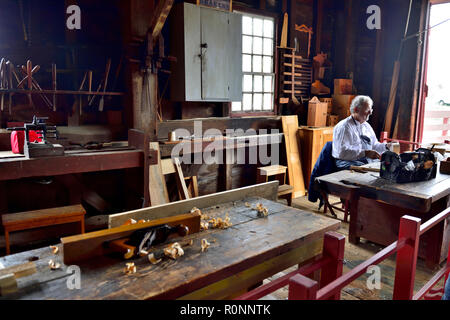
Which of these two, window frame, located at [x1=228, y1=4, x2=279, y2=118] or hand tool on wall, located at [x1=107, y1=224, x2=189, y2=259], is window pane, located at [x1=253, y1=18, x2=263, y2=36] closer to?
window frame, located at [x1=228, y1=4, x2=279, y2=118]

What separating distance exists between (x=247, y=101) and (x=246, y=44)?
92 cm

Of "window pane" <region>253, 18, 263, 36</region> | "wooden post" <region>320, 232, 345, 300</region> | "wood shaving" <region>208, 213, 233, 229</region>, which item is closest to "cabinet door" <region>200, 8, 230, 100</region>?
"window pane" <region>253, 18, 263, 36</region>

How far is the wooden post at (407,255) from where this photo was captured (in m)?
1.78

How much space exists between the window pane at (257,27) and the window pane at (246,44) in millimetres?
169

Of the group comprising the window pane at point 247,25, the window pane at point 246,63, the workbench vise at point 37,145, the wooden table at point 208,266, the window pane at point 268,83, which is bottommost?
the wooden table at point 208,266

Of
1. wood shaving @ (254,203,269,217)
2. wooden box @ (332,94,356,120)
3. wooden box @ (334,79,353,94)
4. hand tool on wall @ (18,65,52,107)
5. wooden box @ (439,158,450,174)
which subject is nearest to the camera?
wood shaving @ (254,203,269,217)

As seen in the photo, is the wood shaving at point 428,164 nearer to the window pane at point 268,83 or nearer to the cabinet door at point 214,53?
the cabinet door at point 214,53

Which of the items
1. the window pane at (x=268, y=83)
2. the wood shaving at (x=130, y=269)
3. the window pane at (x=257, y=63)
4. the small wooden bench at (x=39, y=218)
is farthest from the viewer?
the window pane at (x=268, y=83)

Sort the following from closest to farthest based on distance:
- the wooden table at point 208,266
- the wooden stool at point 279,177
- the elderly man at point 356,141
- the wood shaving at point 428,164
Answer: the wooden table at point 208,266, the wood shaving at point 428,164, the elderly man at point 356,141, the wooden stool at point 279,177

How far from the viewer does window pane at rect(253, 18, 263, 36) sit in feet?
18.5

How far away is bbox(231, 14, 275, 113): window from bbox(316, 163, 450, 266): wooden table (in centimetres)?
252

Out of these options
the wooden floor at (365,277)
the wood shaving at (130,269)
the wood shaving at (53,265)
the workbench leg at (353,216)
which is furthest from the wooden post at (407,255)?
the wood shaving at (53,265)

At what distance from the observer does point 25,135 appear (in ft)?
10.1
